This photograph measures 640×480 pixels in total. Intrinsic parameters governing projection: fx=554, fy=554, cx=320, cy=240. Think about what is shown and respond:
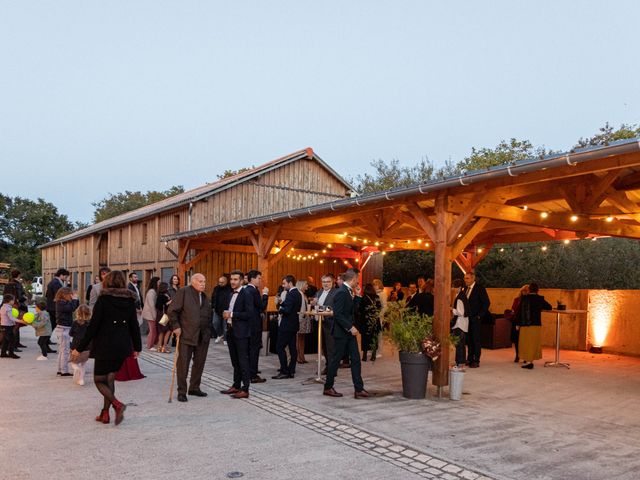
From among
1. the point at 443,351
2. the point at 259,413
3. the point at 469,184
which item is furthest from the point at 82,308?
the point at 469,184

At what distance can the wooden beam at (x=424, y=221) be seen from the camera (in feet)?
25.4

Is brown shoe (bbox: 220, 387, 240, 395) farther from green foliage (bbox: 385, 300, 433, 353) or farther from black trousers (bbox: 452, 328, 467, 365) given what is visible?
black trousers (bbox: 452, 328, 467, 365)

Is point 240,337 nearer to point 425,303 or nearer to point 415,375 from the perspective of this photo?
point 415,375

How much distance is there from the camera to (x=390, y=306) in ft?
24.5

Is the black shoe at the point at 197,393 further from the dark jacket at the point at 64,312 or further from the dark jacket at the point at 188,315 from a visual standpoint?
the dark jacket at the point at 64,312

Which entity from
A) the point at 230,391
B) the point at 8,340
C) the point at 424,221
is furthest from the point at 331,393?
the point at 8,340

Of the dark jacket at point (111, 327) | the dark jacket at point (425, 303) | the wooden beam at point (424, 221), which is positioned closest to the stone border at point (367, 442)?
the dark jacket at point (111, 327)

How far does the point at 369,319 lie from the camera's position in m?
10.0

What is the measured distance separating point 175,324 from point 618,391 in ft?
20.0

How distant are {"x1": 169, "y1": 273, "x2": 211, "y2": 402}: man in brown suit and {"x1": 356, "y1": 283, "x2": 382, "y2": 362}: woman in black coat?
12.2 feet

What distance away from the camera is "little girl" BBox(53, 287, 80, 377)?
843 cm

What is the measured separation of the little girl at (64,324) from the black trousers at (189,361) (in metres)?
2.62

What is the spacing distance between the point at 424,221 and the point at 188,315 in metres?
3.49

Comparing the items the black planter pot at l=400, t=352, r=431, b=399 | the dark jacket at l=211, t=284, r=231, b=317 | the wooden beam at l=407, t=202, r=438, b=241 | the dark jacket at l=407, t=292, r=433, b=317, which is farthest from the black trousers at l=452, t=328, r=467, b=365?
the dark jacket at l=211, t=284, r=231, b=317
